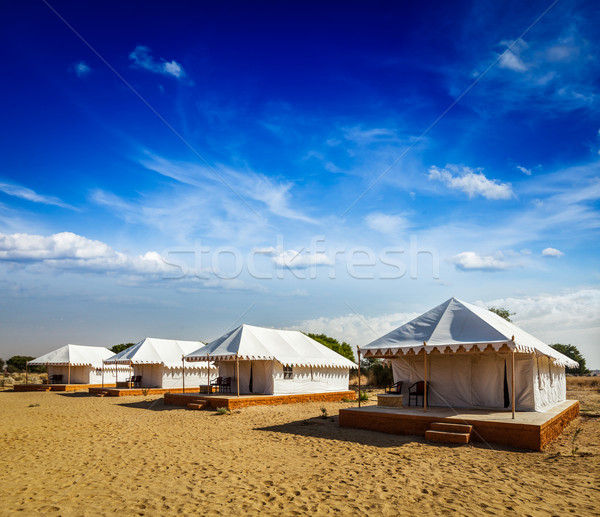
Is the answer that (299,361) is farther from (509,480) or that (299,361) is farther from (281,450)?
(509,480)

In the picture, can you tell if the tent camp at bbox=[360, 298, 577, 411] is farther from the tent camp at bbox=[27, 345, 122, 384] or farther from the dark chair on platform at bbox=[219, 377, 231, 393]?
the tent camp at bbox=[27, 345, 122, 384]

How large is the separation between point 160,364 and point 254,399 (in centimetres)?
999

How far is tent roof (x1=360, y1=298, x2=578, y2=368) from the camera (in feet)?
37.8

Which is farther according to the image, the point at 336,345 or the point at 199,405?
the point at 336,345

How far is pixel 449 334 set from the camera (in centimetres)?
1238

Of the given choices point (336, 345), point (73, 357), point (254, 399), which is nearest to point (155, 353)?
point (73, 357)

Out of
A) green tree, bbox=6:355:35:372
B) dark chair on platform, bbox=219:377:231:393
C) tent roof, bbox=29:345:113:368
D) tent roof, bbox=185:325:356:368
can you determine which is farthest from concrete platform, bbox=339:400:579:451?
green tree, bbox=6:355:35:372

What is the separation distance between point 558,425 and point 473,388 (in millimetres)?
2378

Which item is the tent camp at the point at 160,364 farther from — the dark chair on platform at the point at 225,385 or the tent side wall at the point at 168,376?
the dark chair on platform at the point at 225,385

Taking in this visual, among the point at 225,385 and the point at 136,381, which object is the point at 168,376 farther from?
the point at 225,385

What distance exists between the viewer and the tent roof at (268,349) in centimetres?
1994

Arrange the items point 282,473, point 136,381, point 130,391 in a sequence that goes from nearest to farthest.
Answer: point 282,473 → point 130,391 → point 136,381

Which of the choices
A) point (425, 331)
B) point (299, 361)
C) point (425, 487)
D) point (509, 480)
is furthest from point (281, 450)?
point (299, 361)

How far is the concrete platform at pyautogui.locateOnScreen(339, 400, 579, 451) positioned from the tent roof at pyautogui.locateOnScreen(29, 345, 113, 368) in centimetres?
2532
